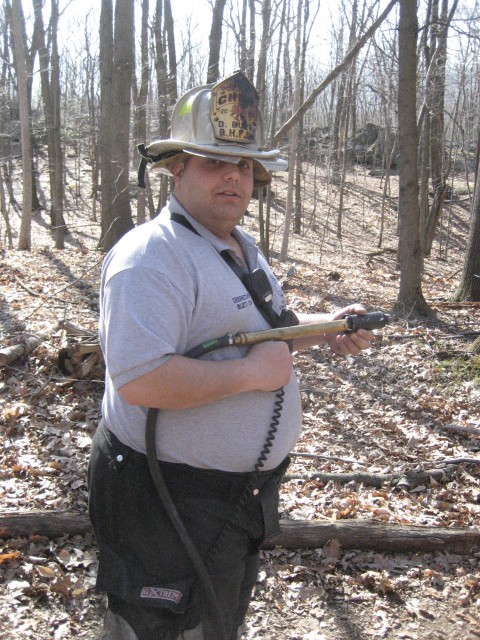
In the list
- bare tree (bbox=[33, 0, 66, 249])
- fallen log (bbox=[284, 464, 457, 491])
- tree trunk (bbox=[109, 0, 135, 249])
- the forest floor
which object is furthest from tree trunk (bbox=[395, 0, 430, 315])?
bare tree (bbox=[33, 0, 66, 249])

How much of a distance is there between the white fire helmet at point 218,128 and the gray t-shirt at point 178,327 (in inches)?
7.9

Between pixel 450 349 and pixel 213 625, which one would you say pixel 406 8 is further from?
pixel 213 625

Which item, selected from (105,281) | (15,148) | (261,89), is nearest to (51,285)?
(105,281)

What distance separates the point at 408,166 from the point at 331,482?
19.5 feet

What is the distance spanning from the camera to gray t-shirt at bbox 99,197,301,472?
162 centimetres

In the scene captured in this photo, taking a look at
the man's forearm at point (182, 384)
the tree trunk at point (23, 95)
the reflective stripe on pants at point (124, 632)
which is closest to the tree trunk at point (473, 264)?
the man's forearm at point (182, 384)

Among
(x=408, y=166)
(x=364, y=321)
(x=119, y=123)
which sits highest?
(x=119, y=123)

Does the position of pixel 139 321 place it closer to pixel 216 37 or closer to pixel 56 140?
pixel 216 37

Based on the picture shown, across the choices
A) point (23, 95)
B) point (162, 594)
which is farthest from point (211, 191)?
point (23, 95)

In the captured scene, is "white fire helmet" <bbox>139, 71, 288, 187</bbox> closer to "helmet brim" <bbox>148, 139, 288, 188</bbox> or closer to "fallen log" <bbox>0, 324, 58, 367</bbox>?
"helmet brim" <bbox>148, 139, 288, 188</bbox>

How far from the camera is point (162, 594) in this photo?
1.80 m

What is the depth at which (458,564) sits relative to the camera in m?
3.79

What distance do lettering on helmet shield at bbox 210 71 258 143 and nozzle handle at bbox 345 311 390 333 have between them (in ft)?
2.40

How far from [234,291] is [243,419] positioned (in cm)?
41
